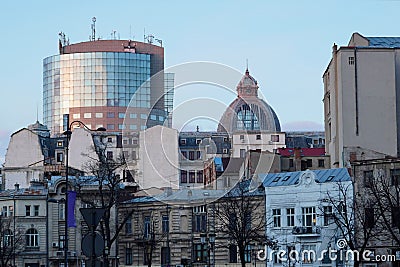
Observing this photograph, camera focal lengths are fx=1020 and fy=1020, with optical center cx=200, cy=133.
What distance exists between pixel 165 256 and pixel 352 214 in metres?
23.0

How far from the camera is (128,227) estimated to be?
9862 cm

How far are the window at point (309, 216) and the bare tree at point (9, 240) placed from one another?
25.1 m

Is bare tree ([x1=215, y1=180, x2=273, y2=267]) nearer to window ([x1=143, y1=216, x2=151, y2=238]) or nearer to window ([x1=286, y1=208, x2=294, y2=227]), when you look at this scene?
window ([x1=286, y1=208, x2=294, y2=227])

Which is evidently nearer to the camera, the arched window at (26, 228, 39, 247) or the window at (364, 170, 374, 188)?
the window at (364, 170, 374, 188)

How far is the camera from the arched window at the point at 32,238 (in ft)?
324

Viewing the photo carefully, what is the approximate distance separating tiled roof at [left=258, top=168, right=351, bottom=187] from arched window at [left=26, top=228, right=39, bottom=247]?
75.1ft

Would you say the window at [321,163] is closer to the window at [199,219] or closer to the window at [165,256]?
the window at [199,219]

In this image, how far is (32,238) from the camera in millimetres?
99000

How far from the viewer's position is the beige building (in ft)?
309

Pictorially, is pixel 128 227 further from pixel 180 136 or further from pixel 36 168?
pixel 180 136

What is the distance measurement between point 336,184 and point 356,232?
838 centimetres

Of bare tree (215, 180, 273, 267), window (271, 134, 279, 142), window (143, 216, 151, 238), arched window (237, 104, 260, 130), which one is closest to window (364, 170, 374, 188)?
bare tree (215, 180, 273, 267)

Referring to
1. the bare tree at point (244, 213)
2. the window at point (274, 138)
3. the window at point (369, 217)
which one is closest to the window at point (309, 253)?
the bare tree at point (244, 213)

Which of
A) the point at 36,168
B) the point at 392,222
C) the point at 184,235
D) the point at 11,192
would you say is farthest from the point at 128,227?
the point at 36,168
